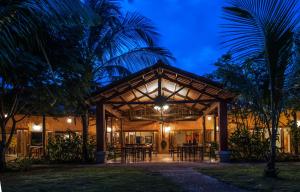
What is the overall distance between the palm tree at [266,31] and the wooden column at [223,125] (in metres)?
7.73

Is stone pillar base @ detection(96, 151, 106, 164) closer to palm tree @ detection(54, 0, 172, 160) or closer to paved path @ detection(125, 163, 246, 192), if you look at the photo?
palm tree @ detection(54, 0, 172, 160)


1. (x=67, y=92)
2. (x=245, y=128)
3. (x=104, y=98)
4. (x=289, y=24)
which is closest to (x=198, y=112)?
(x=245, y=128)

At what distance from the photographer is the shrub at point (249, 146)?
1859 cm

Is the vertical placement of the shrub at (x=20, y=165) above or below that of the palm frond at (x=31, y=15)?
below

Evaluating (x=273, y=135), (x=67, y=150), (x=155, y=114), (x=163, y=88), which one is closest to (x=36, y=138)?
(x=155, y=114)

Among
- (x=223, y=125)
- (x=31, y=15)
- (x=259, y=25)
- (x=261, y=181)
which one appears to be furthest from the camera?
(x=223, y=125)

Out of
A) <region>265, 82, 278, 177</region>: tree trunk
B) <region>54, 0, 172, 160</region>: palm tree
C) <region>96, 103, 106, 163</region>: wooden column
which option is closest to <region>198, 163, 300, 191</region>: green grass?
<region>265, 82, 278, 177</region>: tree trunk

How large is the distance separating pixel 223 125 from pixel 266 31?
9.85 m

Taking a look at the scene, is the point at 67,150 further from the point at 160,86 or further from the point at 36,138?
the point at 36,138

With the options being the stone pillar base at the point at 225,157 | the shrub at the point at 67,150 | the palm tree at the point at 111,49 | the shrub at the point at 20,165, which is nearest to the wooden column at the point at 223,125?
the stone pillar base at the point at 225,157

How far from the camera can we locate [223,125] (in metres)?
18.7

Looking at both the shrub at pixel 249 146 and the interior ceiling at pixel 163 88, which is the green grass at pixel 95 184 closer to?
the interior ceiling at pixel 163 88

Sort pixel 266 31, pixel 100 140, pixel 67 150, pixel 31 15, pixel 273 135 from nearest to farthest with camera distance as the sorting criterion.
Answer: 1. pixel 31 15
2. pixel 266 31
3. pixel 273 135
4. pixel 100 140
5. pixel 67 150

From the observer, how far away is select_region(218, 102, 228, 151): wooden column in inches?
733
